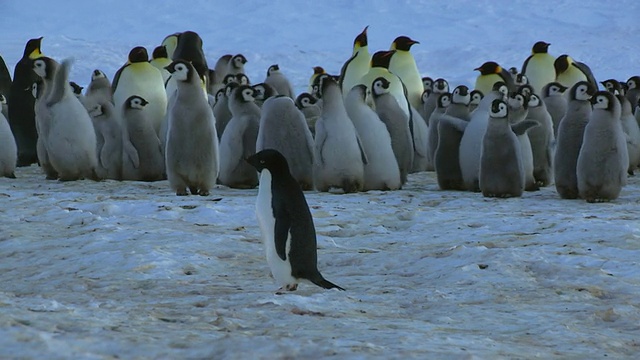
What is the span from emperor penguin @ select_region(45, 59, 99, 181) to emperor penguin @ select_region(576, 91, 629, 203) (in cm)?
353

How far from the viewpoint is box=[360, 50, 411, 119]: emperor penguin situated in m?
9.43

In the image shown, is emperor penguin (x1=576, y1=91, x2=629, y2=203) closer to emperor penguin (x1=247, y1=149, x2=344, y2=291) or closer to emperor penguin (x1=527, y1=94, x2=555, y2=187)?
emperor penguin (x1=527, y1=94, x2=555, y2=187)

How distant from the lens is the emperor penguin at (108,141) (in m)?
8.23

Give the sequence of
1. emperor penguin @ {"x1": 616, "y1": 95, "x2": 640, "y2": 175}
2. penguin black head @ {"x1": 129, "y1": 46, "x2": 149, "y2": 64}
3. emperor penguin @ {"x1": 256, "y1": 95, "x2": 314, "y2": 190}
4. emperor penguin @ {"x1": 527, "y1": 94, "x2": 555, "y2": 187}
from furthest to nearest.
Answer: penguin black head @ {"x1": 129, "y1": 46, "x2": 149, "y2": 64} < emperor penguin @ {"x1": 616, "y1": 95, "x2": 640, "y2": 175} < emperor penguin @ {"x1": 527, "y1": 94, "x2": 555, "y2": 187} < emperor penguin @ {"x1": 256, "y1": 95, "x2": 314, "y2": 190}

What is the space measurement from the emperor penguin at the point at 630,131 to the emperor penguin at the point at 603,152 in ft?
5.60

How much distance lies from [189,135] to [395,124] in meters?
1.75

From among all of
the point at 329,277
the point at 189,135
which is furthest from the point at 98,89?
the point at 329,277

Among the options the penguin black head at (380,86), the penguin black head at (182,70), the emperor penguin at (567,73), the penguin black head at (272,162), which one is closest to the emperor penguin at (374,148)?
the penguin black head at (380,86)

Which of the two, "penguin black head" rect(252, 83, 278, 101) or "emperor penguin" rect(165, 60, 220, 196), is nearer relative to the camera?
"emperor penguin" rect(165, 60, 220, 196)

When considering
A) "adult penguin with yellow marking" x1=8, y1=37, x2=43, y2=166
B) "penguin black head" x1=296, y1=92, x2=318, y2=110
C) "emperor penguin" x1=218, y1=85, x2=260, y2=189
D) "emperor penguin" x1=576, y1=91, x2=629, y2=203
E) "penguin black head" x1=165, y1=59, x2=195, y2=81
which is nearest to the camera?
"emperor penguin" x1=576, y1=91, x2=629, y2=203

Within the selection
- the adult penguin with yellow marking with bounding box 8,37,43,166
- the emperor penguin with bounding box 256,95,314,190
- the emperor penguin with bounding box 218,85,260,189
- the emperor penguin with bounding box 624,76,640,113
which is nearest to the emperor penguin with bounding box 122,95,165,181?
the emperor penguin with bounding box 218,85,260,189

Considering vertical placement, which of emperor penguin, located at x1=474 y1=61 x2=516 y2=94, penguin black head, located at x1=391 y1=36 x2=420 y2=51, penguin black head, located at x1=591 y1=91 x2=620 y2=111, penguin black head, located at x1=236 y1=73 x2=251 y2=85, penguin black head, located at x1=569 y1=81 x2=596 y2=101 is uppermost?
penguin black head, located at x1=391 y1=36 x2=420 y2=51

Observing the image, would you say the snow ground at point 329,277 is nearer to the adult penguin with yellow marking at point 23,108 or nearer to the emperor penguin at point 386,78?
the emperor penguin at point 386,78

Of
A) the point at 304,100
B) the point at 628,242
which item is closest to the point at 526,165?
the point at 304,100
